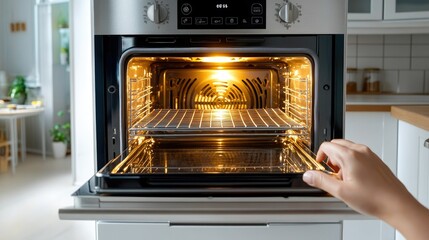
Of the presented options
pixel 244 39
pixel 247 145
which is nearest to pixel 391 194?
pixel 244 39

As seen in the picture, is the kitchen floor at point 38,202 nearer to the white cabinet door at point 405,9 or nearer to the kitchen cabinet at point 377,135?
the kitchen cabinet at point 377,135

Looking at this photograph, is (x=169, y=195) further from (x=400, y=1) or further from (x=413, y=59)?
(x=413, y=59)

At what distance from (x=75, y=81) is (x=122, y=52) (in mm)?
3129

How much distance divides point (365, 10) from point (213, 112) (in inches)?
50.5

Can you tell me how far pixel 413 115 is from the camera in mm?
1908

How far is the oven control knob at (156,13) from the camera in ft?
4.03

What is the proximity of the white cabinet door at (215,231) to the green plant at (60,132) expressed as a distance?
466cm

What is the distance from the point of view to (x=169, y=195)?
102 cm

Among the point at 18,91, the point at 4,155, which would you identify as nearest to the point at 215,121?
the point at 4,155

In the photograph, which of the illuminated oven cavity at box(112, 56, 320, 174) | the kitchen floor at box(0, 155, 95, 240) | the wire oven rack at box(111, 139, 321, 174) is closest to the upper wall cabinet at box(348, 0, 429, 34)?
the illuminated oven cavity at box(112, 56, 320, 174)

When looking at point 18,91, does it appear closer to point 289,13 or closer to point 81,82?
point 81,82

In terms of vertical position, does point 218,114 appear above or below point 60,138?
above

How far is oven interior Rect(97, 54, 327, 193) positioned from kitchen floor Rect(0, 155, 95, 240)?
1.67 meters

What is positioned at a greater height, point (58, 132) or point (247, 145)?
point (247, 145)
